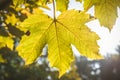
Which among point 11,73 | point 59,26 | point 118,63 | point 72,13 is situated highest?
point 72,13

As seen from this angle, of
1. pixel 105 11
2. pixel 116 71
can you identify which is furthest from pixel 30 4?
pixel 116 71

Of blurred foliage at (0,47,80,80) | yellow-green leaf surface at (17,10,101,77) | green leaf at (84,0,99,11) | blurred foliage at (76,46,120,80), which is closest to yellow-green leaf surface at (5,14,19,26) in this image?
yellow-green leaf surface at (17,10,101,77)

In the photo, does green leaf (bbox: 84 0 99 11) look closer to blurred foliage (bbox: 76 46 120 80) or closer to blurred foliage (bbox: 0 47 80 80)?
blurred foliage (bbox: 0 47 80 80)

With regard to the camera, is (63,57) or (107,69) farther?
(107,69)

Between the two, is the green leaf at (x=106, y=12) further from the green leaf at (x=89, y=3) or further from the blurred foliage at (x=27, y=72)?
the blurred foliage at (x=27, y=72)

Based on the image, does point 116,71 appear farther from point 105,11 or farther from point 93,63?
point 105,11

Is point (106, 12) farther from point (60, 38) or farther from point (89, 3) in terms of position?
point (60, 38)

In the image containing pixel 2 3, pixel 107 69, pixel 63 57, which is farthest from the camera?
Answer: pixel 107 69
